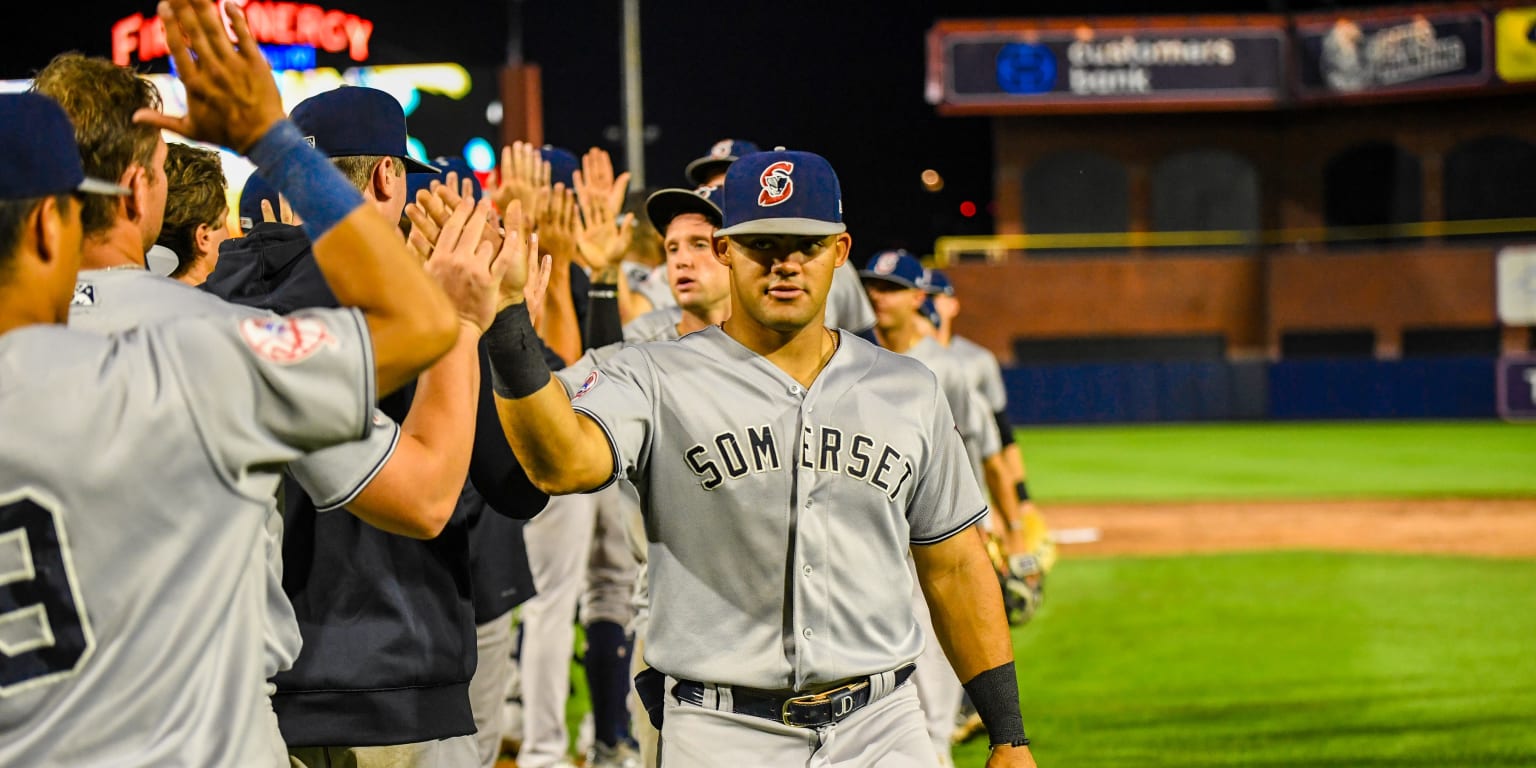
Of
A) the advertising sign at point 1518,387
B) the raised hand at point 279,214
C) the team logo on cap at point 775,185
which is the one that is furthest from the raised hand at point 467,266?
the advertising sign at point 1518,387

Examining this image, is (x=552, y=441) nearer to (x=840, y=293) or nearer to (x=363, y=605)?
(x=363, y=605)

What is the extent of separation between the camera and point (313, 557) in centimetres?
292

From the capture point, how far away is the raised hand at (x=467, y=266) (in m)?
2.57

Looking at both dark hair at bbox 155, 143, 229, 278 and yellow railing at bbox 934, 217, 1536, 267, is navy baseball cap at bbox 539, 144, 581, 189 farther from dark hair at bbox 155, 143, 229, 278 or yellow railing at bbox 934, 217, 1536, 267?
yellow railing at bbox 934, 217, 1536, 267

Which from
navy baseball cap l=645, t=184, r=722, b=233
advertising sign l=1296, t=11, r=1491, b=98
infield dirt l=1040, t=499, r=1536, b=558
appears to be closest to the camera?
navy baseball cap l=645, t=184, r=722, b=233

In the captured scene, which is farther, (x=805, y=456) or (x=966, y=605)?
(x=966, y=605)

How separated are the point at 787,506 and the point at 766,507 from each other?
4 centimetres

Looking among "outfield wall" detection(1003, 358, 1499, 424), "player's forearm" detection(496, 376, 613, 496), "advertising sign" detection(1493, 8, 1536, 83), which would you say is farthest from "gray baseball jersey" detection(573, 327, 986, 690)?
"advertising sign" detection(1493, 8, 1536, 83)

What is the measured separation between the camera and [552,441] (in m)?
2.93

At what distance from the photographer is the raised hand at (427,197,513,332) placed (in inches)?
101

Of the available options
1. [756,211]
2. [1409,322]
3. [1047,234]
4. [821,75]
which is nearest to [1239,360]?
[1409,322]

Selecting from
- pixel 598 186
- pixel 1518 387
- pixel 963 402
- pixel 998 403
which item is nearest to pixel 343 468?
pixel 598 186

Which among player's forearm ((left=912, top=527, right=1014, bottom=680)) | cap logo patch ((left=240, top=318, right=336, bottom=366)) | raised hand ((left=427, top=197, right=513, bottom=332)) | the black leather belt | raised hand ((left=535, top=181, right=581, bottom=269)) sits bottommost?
the black leather belt

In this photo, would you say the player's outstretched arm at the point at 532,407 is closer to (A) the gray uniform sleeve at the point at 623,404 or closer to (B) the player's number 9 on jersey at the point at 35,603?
(A) the gray uniform sleeve at the point at 623,404
